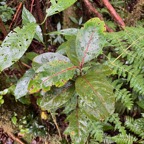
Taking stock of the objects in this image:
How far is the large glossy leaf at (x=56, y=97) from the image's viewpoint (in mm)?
1219

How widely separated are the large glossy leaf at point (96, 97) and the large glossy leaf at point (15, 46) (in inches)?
13.0

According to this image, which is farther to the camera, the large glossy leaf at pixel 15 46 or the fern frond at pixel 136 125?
the fern frond at pixel 136 125

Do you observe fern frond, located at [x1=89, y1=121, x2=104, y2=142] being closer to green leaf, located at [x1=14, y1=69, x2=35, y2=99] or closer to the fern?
the fern

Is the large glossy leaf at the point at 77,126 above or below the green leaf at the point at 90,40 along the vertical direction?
below

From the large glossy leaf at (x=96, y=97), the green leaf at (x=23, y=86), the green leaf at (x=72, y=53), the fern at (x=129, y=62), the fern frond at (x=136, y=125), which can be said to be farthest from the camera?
the fern frond at (x=136, y=125)

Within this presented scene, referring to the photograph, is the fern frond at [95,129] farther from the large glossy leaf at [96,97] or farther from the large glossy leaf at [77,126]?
the large glossy leaf at [96,97]

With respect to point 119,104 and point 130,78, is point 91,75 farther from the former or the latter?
point 119,104

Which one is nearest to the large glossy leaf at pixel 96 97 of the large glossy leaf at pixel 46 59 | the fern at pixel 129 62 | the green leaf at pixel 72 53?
the green leaf at pixel 72 53

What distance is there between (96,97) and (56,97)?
0.80ft

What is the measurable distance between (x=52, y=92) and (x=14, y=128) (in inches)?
46.3

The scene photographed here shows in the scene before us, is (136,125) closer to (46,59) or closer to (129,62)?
(129,62)

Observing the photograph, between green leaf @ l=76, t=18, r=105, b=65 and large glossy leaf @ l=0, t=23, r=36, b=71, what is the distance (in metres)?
0.26

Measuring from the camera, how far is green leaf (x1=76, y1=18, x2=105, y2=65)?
1198mm

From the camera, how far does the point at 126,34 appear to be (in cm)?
185
